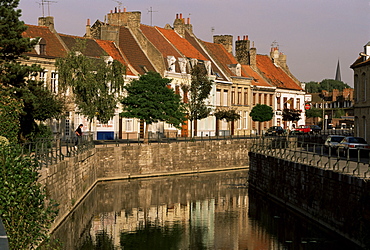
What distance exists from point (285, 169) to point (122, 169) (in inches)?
601

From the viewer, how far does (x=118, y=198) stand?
38.0 metres

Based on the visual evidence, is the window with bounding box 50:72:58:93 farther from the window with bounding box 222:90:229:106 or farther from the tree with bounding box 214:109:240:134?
the window with bounding box 222:90:229:106

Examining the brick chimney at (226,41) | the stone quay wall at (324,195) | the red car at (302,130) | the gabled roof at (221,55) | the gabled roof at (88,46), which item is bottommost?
the stone quay wall at (324,195)

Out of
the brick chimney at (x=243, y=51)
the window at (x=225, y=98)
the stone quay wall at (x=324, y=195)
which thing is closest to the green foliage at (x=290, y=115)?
the brick chimney at (x=243, y=51)

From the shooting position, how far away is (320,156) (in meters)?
30.5

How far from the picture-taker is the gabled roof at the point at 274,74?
87.9m

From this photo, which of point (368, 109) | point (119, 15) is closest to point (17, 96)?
point (368, 109)

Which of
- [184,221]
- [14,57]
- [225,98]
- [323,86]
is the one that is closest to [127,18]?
[225,98]

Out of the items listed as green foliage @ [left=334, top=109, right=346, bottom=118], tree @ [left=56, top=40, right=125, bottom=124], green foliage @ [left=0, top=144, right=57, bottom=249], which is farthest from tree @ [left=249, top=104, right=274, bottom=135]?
green foliage @ [left=0, top=144, right=57, bottom=249]

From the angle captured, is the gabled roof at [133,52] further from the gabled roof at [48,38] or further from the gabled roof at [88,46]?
the gabled roof at [48,38]

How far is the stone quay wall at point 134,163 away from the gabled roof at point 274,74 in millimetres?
29713

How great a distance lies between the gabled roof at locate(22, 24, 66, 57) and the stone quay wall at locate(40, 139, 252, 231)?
11.0 meters

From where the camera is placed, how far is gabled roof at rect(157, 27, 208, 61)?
70269 millimetres

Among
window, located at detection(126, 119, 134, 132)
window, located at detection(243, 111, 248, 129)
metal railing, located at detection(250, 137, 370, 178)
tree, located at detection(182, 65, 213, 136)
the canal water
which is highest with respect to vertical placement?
tree, located at detection(182, 65, 213, 136)
